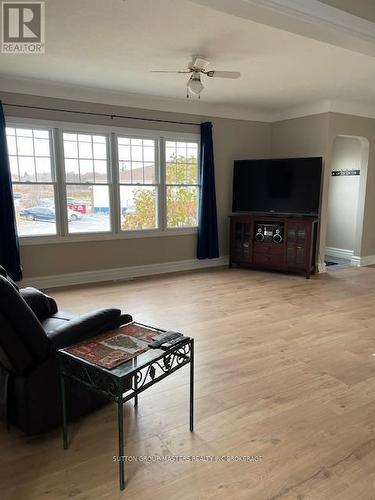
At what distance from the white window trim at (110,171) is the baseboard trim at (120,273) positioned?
48cm

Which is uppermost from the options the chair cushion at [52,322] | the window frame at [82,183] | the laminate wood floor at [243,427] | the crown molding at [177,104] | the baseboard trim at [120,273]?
the crown molding at [177,104]

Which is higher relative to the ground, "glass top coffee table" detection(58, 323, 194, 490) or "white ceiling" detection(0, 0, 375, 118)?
"white ceiling" detection(0, 0, 375, 118)

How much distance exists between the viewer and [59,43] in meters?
3.33

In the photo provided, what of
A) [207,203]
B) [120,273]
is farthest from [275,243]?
[120,273]

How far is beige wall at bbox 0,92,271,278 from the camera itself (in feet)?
15.8

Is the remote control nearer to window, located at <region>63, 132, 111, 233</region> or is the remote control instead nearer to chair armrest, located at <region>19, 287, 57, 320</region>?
chair armrest, located at <region>19, 287, 57, 320</region>

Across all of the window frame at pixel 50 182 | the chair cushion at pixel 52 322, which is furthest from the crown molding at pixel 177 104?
the chair cushion at pixel 52 322

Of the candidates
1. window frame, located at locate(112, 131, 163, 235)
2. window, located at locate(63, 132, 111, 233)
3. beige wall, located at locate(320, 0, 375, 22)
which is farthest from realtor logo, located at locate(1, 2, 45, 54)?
beige wall, located at locate(320, 0, 375, 22)

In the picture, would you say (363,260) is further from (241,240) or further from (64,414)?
A: (64,414)

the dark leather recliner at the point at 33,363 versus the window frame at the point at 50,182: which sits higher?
the window frame at the point at 50,182

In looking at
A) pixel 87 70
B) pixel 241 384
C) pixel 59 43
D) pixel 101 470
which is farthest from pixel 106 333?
pixel 87 70

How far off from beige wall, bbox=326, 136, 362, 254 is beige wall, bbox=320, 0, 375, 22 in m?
4.75

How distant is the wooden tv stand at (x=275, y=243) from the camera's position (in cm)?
554

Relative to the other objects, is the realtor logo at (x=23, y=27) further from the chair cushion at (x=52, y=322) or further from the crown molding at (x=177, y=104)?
the chair cushion at (x=52, y=322)
